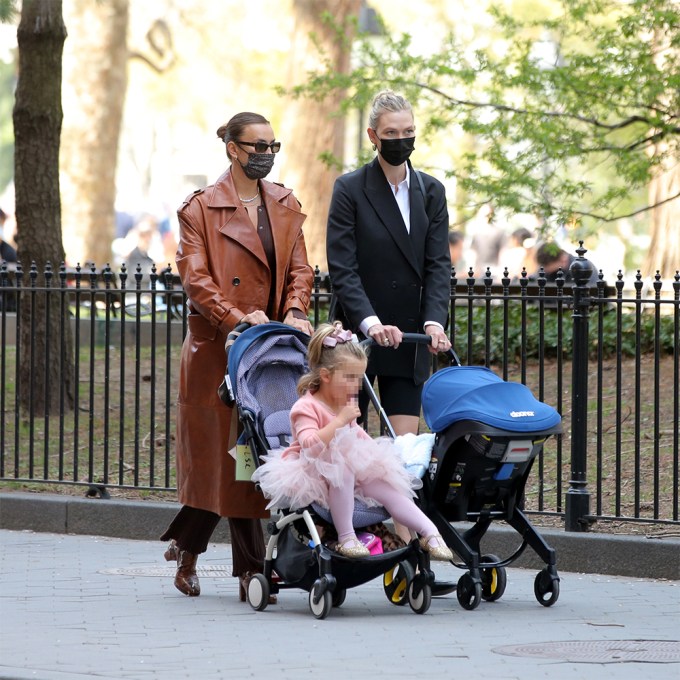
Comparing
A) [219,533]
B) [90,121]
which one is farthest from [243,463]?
[90,121]

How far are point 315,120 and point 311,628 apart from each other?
14433 mm

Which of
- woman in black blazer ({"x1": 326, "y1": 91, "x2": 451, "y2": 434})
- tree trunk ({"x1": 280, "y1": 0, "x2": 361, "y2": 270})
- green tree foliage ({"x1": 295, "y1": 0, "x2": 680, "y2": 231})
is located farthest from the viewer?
tree trunk ({"x1": 280, "y1": 0, "x2": 361, "y2": 270})

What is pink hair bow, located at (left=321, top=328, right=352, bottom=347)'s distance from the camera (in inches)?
249

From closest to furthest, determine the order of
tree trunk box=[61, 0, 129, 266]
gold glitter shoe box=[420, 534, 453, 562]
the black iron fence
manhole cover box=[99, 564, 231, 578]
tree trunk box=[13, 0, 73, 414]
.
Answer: gold glitter shoe box=[420, 534, 453, 562], manhole cover box=[99, 564, 231, 578], the black iron fence, tree trunk box=[13, 0, 73, 414], tree trunk box=[61, 0, 129, 266]

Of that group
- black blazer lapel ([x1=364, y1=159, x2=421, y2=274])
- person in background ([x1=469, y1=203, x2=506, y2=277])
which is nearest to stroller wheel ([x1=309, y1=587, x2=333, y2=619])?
black blazer lapel ([x1=364, y1=159, x2=421, y2=274])

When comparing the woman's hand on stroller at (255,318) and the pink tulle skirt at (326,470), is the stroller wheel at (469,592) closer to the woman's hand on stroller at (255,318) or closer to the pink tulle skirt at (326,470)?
the pink tulle skirt at (326,470)

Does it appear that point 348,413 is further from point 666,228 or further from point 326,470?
point 666,228

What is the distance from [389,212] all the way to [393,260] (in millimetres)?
227

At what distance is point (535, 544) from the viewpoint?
6.66m

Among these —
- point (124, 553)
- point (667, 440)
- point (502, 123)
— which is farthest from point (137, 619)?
point (502, 123)

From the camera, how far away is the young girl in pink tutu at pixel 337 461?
6.30m

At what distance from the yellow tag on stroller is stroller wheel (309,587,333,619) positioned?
0.62 m

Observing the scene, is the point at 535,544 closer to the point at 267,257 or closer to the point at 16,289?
the point at 267,257

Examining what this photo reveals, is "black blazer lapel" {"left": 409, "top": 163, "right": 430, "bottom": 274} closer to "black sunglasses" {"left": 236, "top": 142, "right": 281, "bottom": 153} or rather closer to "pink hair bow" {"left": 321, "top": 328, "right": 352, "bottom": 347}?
"black sunglasses" {"left": 236, "top": 142, "right": 281, "bottom": 153}
